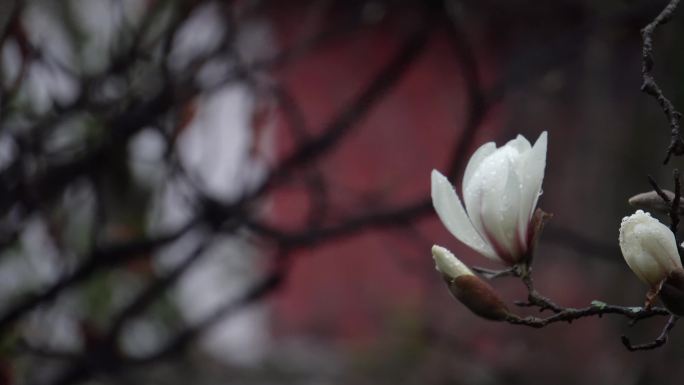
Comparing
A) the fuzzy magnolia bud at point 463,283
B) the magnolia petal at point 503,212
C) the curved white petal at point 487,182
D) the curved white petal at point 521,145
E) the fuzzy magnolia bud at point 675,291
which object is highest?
the curved white petal at point 521,145

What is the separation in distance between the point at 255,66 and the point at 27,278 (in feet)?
2.93

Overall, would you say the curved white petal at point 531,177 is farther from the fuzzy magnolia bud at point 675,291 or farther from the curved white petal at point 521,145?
the fuzzy magnolia bud at point 675,291

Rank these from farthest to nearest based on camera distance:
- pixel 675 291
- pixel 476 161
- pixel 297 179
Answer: pixel 297 179 → pixel 476 161 → pixel 675 291

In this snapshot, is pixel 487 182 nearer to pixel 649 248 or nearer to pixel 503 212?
pixel 503 212

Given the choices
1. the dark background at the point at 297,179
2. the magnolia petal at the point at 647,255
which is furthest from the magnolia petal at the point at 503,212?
the dark background at the point at 297,179

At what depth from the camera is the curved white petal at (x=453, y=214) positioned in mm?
912

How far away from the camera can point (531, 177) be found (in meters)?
0.89

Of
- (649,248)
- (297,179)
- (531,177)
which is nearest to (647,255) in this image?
(649,248)

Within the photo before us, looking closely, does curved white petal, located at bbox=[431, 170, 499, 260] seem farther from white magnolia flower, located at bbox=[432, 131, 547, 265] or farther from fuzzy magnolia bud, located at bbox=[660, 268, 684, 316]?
fuzzy magnolia bud, located at bbox=[660, 268, 684, 316]

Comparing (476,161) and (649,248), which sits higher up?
(476,161)

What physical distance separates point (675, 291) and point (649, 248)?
0.12 feet

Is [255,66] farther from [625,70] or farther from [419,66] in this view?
[419,66]

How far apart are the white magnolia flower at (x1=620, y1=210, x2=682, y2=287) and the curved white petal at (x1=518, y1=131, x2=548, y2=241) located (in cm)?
8

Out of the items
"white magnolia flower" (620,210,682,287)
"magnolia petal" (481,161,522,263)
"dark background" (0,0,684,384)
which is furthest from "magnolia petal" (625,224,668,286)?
"dark background" (0,0,684,384)
